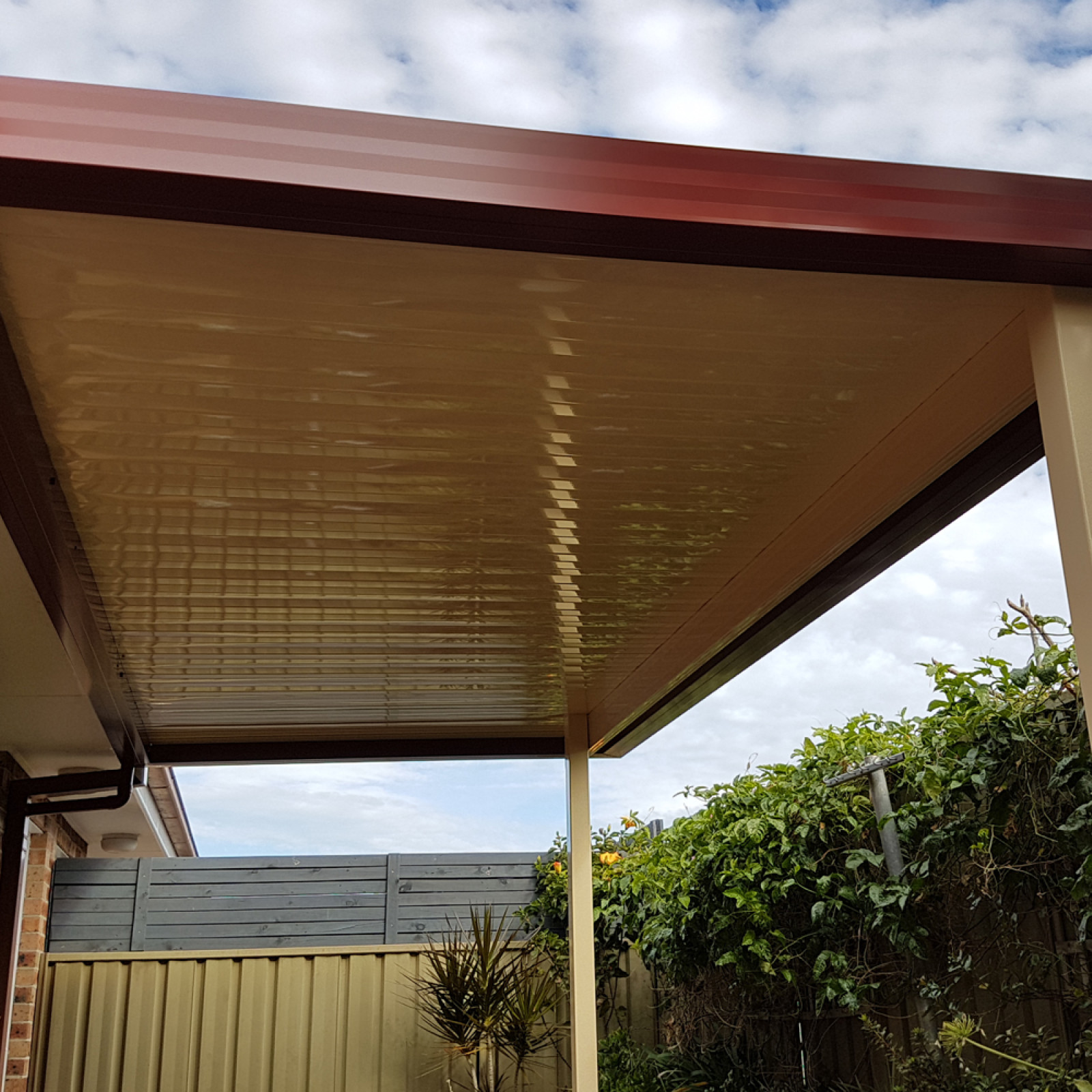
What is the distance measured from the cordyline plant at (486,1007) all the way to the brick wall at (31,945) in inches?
87.2

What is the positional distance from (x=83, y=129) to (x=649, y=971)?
6.37 metres

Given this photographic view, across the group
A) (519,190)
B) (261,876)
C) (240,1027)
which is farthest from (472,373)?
(261,876)

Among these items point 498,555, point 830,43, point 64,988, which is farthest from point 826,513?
point 830,43

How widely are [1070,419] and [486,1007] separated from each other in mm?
5624

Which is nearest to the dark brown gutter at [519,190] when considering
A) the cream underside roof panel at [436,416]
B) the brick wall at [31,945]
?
the cream underside roof panel at [436,416]

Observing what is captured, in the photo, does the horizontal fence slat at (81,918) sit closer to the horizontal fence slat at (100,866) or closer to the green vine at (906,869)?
the horizontal fence slat at (100,866)

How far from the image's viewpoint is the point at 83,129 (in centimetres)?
178

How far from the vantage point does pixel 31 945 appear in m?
6.81

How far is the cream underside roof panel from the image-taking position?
227cm

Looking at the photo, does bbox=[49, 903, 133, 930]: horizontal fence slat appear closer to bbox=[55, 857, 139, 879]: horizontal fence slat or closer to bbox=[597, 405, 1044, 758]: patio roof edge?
bbox=[55, 857, 139, 879]: horizontal fence slat

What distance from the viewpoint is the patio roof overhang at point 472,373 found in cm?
193

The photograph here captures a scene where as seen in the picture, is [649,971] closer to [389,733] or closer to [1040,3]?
[389,733]

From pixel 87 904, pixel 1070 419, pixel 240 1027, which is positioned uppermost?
pixel 1070 419

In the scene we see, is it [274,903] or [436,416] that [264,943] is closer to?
[274,903]
